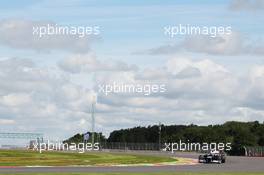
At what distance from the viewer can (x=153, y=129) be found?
190750 millimetres

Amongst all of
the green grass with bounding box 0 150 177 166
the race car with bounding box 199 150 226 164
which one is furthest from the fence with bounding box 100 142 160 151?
the race car with bounding box 199 150 226 164

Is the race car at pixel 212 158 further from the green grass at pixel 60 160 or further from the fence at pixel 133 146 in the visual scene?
the fence at pixel 133 146

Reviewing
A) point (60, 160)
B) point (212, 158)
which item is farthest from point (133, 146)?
point (60, 160)

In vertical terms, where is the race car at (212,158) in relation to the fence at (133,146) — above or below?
below

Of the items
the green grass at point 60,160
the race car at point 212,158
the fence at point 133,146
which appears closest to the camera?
the green grass at point 60,160

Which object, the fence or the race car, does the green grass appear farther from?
the fence

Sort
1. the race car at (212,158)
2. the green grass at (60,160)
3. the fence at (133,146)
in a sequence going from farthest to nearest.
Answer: the fence at (133,146) < the race car at (212,158) < the green grass at (60,160)

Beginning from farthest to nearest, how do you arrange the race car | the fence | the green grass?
1. the fence
2. the race car
3. the green grass

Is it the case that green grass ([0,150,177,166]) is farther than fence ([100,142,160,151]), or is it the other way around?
fence ([100,142,160,151])

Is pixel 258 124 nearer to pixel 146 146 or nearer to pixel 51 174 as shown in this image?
pixel 146 146

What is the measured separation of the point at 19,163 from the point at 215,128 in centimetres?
9032

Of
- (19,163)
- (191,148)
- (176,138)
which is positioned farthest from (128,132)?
(19,163)

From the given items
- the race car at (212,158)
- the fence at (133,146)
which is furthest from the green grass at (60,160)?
the fence at (133,146)

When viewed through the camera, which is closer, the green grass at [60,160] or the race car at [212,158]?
the green grass at [60,160]
